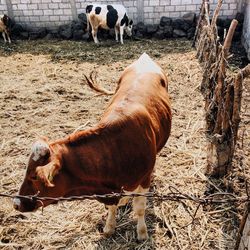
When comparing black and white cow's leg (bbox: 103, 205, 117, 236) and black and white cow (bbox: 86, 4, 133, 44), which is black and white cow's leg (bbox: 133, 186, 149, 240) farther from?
black and white cow (bbox: 86, 4, 133, 44)

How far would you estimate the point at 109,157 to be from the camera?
102 inches

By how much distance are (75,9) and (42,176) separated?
30.7ft

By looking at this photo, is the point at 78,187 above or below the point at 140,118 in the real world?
below

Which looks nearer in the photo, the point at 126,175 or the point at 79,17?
Answer: the point at 126,175

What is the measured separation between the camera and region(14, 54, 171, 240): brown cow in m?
2.26

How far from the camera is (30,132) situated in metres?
5.29

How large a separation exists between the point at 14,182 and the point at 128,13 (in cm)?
780

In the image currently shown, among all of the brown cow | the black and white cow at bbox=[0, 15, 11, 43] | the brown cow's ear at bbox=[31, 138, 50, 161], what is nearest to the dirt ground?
the brown cow

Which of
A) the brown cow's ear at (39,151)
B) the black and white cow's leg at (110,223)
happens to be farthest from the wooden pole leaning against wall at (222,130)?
the brown cow's ear at (39,151)

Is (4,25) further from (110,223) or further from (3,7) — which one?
(110,223)

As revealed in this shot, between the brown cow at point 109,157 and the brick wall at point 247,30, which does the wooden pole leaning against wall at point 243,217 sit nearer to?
the brown cow at point 109,157

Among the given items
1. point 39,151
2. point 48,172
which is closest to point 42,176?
point 48,172

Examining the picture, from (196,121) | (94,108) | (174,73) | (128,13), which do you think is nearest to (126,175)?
(196,121)

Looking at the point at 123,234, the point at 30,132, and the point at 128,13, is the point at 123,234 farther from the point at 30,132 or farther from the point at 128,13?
the point at 128,13
